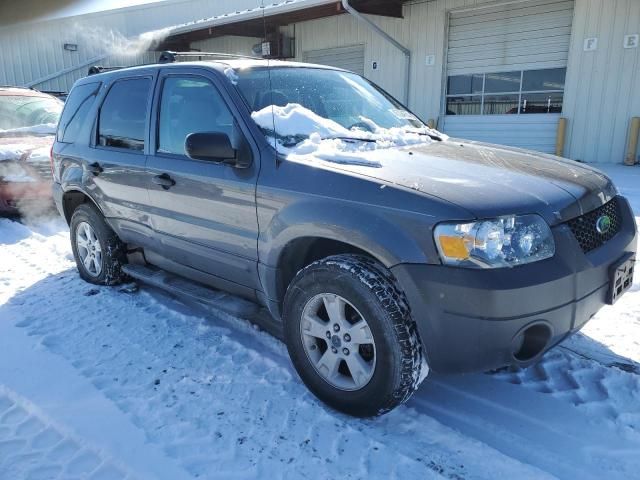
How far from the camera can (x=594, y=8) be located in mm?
9398

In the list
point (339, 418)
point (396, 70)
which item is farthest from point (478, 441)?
point (396, 70)

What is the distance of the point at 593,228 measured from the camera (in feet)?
8.32

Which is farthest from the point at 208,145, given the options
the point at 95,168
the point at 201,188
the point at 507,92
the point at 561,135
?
the point at 507,92

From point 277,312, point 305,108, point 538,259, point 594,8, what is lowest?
point 277,312

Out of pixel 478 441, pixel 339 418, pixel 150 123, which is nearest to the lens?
pixel 478 441

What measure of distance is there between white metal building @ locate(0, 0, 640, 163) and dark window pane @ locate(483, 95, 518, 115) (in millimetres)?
22

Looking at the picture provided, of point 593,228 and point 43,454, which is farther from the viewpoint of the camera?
point 593,228

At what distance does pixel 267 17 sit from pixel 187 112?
11.2m

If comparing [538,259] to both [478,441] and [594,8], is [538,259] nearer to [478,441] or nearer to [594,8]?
[478,441]

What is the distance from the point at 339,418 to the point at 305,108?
6.07 ft

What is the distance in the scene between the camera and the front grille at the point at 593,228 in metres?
2.43

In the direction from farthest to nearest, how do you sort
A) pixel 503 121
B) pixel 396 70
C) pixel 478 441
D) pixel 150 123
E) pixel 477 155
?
pixel 396 70
pixel 503 121
pixel 150 123
pixel 477 155
pixel 478 441

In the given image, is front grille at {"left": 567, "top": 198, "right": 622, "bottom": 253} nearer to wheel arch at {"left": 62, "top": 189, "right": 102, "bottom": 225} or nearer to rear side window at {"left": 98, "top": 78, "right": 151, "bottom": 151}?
rear side window at {"left": 98, "top": 78, "right": 151, "bottom": 151}

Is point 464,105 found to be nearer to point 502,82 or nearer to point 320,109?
point 502,82
